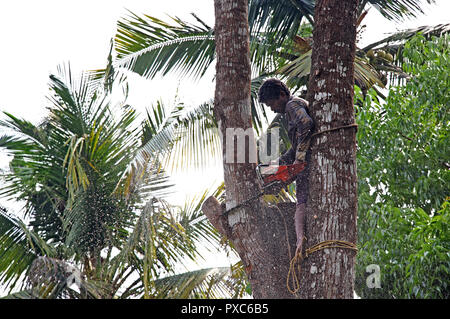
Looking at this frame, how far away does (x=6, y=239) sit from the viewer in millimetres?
8055

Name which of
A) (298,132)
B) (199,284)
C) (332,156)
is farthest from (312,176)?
(199,284)

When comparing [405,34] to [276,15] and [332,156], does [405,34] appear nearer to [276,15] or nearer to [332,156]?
[276,15]

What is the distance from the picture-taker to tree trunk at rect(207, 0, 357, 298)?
12.3ft

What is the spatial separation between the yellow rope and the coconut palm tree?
11.0ft

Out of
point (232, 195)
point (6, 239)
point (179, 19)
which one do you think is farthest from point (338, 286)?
point (179, 19)

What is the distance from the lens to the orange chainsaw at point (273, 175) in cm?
406

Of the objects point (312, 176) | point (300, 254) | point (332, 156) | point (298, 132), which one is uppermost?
point (298, 132)

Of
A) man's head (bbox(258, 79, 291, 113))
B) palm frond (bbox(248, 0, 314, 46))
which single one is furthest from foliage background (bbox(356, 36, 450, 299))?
man's head (bbox(258, 79, 291, 113))

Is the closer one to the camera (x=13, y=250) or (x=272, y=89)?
(x=272, y=89)

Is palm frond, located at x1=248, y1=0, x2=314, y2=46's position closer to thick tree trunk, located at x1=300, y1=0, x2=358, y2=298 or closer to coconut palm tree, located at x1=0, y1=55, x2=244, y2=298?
coconut palm tree, located at x1=0, y1=55, x2=244, y2=298

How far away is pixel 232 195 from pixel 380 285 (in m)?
3.94

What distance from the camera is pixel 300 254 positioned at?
12.5 ft

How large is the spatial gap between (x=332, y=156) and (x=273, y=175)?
18.1 inches

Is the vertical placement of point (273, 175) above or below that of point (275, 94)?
below
